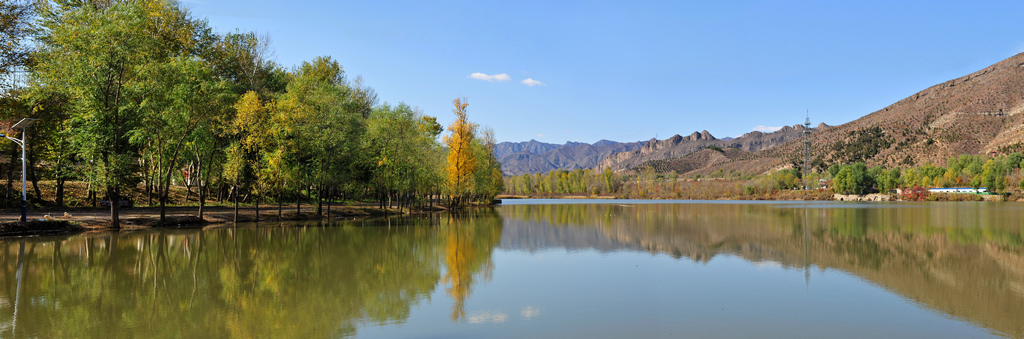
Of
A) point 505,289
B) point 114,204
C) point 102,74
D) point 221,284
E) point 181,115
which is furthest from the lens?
point 181,115

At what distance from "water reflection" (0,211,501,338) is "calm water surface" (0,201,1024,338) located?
54 millimetres

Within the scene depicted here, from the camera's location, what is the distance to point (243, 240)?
22156 millimetres

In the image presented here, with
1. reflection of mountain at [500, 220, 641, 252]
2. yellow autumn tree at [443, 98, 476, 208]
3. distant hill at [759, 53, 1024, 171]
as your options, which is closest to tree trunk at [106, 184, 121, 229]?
reflection of mountain at [500, 220, 641, 252]

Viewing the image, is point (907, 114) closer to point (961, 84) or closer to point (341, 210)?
point (961, 84)

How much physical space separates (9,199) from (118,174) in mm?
13486

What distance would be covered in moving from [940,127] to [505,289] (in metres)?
182

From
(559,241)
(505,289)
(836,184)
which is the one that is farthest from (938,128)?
(505,289)

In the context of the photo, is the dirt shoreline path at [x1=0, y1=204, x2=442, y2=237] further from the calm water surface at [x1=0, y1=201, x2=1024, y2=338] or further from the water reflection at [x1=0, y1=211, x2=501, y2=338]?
the calm water surface at [x1=0, y1=201, x2=1024, y2=338]

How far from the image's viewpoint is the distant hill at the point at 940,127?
13550 cm

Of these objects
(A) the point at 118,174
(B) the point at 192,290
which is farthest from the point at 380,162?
(B) the point at 192,290

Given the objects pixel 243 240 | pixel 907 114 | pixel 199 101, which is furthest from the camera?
pixel 907 114

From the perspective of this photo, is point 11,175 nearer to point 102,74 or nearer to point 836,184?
point 102,74

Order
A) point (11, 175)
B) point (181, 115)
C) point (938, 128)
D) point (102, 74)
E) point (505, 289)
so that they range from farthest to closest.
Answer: point (938, 128) → point (11, 175) → point (181, 115) → point (102, 74) → point (505, 289)

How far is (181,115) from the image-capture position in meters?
27.9
